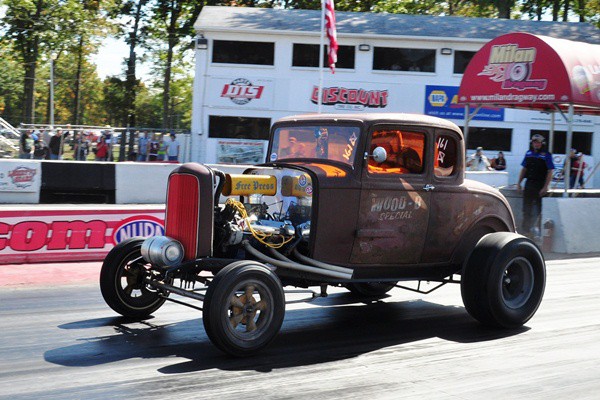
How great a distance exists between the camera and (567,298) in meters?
9.65

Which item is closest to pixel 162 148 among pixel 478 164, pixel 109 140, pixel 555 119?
pixel 109 140

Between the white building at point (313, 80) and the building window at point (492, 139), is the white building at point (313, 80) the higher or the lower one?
the higher one

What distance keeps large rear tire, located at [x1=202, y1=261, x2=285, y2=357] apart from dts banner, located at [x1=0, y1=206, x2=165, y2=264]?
5.79m

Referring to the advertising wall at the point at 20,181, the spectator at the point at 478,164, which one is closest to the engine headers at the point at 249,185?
the advertising wall at the point at 20,181

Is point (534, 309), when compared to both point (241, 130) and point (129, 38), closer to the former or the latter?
point (241, 130)

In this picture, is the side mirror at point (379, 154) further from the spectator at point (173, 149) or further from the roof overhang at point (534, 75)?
the spectator at point (173, 149)

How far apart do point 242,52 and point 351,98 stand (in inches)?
179

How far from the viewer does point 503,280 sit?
26.1 feet

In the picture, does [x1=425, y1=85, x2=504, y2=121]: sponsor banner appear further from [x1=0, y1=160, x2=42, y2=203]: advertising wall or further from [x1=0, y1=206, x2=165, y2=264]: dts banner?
[x1=0, y1=206, x2=165, y2=264]: dts banner

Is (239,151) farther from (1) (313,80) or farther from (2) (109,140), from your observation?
(2) (109,140)

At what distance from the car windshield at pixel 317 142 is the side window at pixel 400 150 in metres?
0.24

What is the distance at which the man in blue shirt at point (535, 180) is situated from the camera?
47.3 feet

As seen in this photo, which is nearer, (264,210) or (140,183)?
(264,210)

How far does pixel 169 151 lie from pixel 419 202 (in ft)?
66.9
